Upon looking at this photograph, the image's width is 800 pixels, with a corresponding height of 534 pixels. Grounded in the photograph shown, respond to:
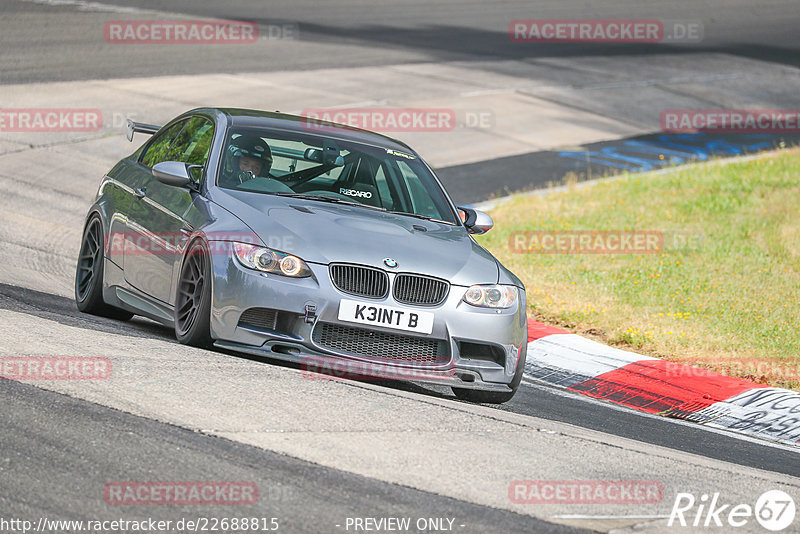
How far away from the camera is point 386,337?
703cm

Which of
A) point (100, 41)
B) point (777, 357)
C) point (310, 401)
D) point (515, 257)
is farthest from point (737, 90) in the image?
point (310, 401)

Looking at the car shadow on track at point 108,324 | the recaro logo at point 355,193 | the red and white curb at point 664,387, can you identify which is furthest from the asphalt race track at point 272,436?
the recaro logo at point 355,193

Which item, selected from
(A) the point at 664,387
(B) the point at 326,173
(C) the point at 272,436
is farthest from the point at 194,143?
(A) the point at 664,387

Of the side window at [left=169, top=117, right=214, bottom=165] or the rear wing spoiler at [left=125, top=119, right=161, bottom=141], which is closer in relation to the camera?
the side window at [left=169, top=117, right=214, bottom=165]

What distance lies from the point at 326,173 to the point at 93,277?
1.93 meters

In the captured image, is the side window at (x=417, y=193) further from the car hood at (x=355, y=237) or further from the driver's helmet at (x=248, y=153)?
the driver's helmet at (x=248, y=153)

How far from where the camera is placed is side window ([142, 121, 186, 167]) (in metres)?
8.98

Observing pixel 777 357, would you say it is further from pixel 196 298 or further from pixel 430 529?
pixel 430 529

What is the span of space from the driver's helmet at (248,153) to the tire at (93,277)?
1.35 meters

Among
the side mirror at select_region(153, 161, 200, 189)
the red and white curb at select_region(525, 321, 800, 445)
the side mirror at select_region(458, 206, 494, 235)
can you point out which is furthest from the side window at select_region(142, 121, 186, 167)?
the red and white curb at select_region(525, 321, 800, 445)

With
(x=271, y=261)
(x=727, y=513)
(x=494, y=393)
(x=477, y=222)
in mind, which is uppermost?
(x=271, y=261)

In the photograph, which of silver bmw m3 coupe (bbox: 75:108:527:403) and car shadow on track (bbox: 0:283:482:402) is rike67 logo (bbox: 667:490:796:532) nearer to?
silver bmw m3 coupe (bbox: 75:108:527:403)

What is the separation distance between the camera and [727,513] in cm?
538

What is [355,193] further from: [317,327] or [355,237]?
[317,327]
